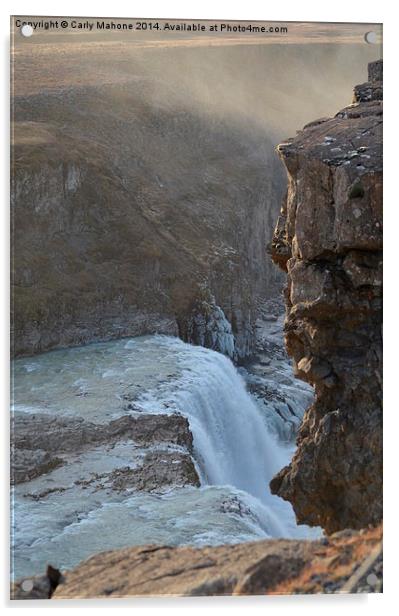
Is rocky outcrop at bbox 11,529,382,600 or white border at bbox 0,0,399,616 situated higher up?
white border at bbox 0,0,399,616

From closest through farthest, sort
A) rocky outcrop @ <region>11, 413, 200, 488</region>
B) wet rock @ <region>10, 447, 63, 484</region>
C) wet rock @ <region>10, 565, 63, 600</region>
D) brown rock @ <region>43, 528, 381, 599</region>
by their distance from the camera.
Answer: brown rock @ <region>43, 528, 381, 599</region> < wet rock @ <region>10, 565, 63, 600</region> < wet rock @ <region>10, 447, 63, 484</region> < rocky outcrop @ <region>11, 413, 200, 488</region>

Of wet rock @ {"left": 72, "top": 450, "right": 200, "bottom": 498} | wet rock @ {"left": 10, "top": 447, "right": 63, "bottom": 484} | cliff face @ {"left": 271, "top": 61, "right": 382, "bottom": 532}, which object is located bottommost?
wet rock @ {"left": 72, "top": 450, "right": 200, "bottom": 498}

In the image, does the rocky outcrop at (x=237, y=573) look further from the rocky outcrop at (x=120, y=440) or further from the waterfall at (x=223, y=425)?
the waterfall at (x=223, y=425)

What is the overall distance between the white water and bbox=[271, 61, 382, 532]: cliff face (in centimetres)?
145

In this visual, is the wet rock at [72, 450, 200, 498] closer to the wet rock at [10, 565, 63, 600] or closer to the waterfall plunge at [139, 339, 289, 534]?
the waterfall plunge at [139, 339, 289, 534]

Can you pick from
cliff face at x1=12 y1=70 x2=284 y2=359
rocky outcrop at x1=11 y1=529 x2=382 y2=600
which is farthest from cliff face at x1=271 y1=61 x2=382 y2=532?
cliff face at x1=12 y1=70 x2=284 y2=359

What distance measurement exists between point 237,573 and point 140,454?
551 centimetres

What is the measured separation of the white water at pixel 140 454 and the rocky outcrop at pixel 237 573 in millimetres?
463

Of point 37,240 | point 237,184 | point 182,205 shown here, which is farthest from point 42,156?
point 237,184

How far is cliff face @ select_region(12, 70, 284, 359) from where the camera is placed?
15.1 meters

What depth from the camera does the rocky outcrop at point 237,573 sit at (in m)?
6.46

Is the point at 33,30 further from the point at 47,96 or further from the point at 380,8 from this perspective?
the point at 47,96
